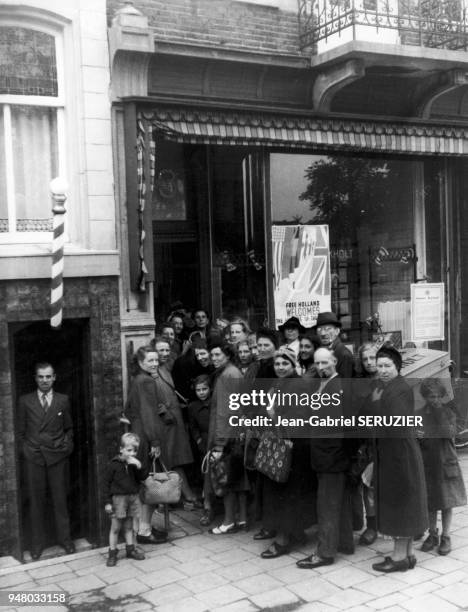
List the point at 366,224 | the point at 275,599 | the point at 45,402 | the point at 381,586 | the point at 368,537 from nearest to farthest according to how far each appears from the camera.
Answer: the point at 275,599 → the point at 381,586 → the point at 368,537 → the point at 45,402 → the point at 366,224

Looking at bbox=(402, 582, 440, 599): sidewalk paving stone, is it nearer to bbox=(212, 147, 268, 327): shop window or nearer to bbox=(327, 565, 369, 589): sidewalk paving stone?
bbox=(327, 565, 369, 589): sidewalk paving stone

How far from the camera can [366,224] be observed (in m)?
10.5

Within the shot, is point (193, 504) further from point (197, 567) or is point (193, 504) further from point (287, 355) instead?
Answer: point (287, 355)

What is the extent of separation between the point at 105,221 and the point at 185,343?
6.00ft

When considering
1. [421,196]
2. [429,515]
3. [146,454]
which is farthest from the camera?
[421,196]

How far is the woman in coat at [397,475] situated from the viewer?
5.97 metres

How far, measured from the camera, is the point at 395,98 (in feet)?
32.2

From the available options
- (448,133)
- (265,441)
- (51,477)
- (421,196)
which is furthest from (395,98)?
(51,477)

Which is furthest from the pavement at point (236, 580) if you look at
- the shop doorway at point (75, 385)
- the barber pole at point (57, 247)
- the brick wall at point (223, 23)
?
the brick wall at point (223, 23)

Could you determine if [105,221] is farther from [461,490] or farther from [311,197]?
[461,490]

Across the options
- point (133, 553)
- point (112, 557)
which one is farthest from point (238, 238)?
point (112, 557)

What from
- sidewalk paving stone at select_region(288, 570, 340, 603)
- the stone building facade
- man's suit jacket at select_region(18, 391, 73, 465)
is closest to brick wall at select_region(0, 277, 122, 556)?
the stone building facade

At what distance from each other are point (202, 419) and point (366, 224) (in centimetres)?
429

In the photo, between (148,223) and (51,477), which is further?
(148,223)
